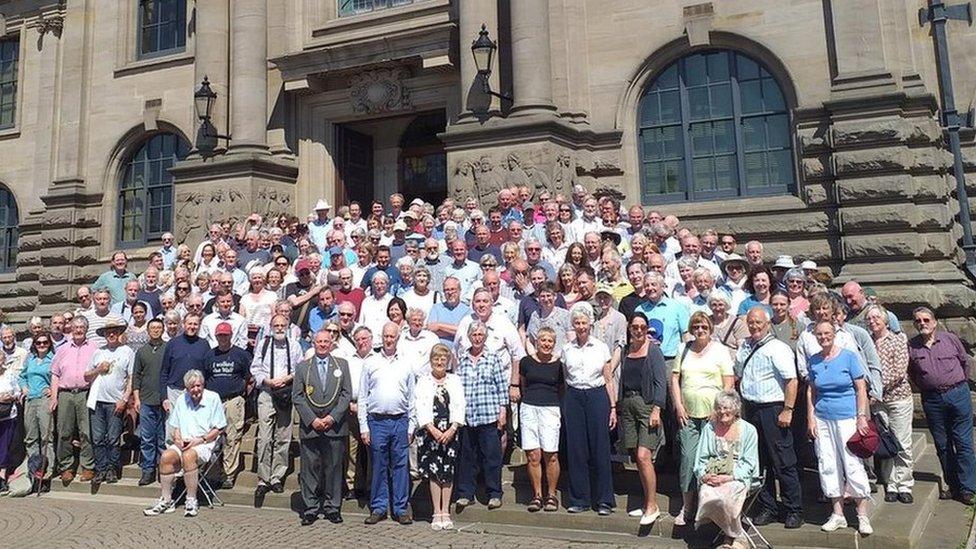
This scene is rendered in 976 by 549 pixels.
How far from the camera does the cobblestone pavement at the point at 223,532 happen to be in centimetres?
684

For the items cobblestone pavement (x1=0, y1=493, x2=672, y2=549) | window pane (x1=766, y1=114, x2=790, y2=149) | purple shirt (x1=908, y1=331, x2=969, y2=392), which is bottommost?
cobblestone pavement (x1=0, y1=493, x2=672, y2=549)

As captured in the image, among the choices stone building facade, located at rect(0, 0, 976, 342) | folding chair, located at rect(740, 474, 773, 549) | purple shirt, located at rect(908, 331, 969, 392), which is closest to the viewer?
folding chair, located at rect(740, 474, 773, 549)

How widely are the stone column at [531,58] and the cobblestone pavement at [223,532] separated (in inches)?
329

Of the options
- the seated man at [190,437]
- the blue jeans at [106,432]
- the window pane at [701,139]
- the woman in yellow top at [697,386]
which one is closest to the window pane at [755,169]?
the window pane at [701,139]

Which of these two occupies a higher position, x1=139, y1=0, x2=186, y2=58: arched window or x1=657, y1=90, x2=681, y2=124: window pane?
x1=139, y1=0, x2=186, y2=58: arched window

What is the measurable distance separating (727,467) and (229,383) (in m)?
5.81

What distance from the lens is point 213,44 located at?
57.7 feet

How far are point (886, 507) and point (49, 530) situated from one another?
821 centimetres

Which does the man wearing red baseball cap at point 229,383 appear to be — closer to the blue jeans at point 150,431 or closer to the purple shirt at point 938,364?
the blue jeans at point 150,431

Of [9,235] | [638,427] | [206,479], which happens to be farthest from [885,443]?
[9,235]

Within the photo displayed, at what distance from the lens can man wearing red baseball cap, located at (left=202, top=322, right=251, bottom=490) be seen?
357 inches

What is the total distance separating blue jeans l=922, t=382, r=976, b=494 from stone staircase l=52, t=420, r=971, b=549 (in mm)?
218

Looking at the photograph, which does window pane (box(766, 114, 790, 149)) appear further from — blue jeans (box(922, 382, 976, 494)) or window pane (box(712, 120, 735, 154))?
blue jeans (box(922, 382, 976, 494))

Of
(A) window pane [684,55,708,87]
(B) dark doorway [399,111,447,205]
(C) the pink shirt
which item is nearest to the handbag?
(A) window pane [684,55,708,87]
